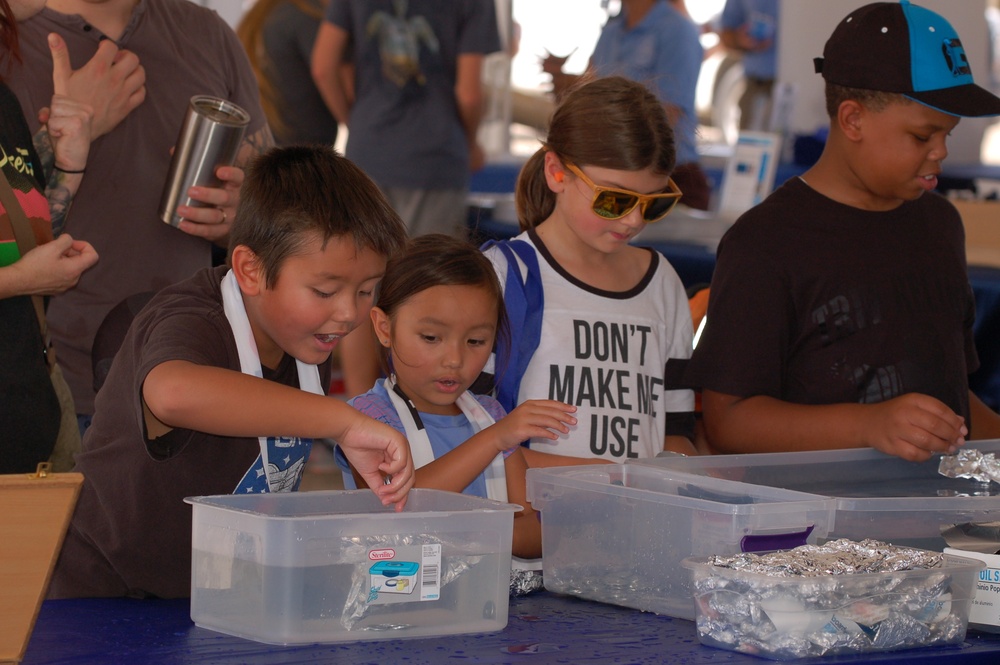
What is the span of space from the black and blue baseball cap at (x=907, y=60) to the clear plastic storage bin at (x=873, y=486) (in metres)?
0.62

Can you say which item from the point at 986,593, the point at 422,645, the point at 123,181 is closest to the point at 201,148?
the point at 123,181

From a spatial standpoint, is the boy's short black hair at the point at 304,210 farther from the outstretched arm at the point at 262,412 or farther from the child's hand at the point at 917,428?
the child's hand at the point at 917,428

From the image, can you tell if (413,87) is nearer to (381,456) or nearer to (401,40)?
(401,40)

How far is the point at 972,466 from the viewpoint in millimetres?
1933

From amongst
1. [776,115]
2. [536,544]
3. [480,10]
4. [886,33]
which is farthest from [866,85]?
[776,115]

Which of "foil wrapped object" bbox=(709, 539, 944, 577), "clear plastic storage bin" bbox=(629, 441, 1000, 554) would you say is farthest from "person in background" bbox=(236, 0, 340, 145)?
"foil wrapped object" bbox=(709, 539, 944, 577)

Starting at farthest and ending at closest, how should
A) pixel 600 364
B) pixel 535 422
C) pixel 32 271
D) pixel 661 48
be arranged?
pixel 661 48 < pixel 600 364 < pixel 32 271 < pixel 535 422

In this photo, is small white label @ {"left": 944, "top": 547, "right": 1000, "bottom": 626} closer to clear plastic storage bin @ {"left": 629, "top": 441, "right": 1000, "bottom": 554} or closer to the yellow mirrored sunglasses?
clear plastic storage bin @ {"left": 629, "top": 441, "right": 1000, "bottom": 554}

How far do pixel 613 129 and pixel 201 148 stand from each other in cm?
73

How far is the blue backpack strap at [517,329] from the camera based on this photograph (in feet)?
6.86

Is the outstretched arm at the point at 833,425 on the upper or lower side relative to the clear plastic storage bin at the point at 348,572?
upper

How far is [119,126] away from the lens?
2.23 metres

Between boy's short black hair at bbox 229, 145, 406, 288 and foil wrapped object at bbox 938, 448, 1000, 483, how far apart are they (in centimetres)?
98

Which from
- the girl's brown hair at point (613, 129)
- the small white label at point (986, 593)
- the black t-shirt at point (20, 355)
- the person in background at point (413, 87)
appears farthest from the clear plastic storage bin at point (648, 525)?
the person in background at point (413, 87)
